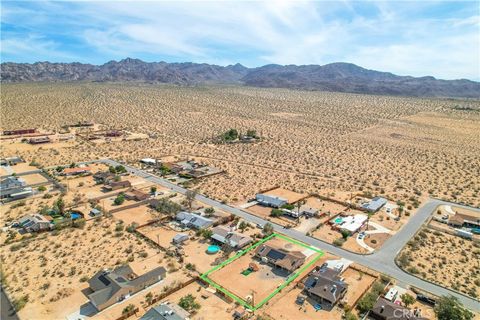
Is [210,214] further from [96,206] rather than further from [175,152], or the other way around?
[175,152]

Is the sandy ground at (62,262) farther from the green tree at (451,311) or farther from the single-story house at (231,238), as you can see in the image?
the green tree at (451,311)

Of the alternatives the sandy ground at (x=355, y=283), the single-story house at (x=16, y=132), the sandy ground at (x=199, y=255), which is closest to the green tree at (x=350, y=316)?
the sandy ground at (x=355, y=283)

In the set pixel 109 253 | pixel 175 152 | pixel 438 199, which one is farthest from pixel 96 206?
pixel 438 199

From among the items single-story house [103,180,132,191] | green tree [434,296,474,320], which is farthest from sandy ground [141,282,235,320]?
single-story house [103,180,132,191]

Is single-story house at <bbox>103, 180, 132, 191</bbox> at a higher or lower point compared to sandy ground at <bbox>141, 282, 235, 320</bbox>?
higher

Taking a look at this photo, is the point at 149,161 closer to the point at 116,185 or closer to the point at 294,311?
the point at 116,185

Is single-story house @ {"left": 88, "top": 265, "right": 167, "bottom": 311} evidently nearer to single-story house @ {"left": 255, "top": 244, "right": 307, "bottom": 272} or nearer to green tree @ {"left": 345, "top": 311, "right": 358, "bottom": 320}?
single-story house @ {"left": 255, "top": 244, "right": 307, "bottom": 272}

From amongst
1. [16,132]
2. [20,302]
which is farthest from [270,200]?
[16,132]
